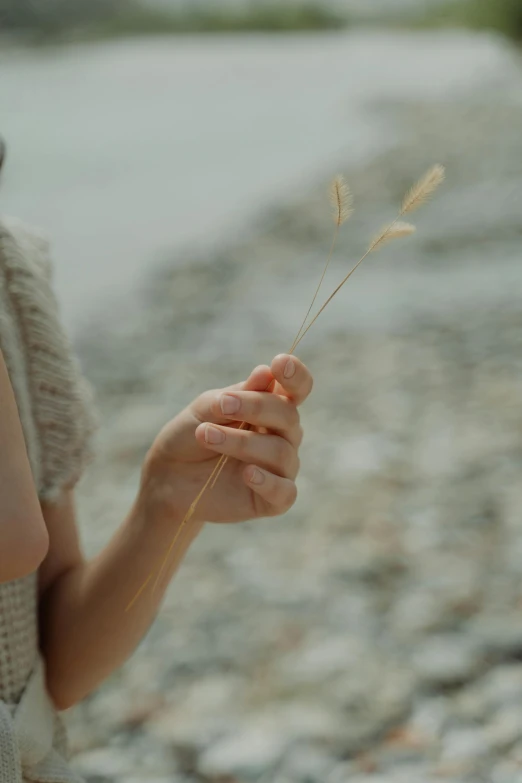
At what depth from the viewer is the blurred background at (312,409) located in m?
1.77

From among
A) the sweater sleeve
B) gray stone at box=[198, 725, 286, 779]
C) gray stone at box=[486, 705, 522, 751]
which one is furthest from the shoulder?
gray stone at box=[486, 705, 522, 751]

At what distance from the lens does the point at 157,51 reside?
1420 centimetres

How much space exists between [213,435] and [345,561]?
158 cm

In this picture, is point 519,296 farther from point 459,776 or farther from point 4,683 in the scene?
point 4,683

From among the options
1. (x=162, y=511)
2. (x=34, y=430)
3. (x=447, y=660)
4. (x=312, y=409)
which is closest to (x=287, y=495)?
(x=162, y=511)

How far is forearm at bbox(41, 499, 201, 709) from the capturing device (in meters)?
0.95

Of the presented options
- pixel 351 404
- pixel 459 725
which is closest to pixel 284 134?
pixel 351 404

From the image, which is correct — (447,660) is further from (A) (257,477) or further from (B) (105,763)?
(A) (257,477)

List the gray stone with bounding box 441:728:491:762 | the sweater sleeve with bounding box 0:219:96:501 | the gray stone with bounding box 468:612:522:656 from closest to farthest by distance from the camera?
the sweater sleeve with bounding box 0:219:96:501, the gray stone with bounding box 441:728:491:762, the gray stone with bounding box 468:612:522:656

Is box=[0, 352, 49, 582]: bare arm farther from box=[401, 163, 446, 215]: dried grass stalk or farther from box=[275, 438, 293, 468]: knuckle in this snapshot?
box=[401, 163, 446, 215]: dried grass stalk

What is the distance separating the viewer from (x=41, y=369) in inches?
36.6

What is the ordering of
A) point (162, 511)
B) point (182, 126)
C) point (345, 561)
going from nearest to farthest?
point (162, 511)
point (345, 561)
point (182, 126)

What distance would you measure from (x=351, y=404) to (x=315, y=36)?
14.2 m

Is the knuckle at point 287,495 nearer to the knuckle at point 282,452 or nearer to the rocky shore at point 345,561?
the knuckle at point 282,452
